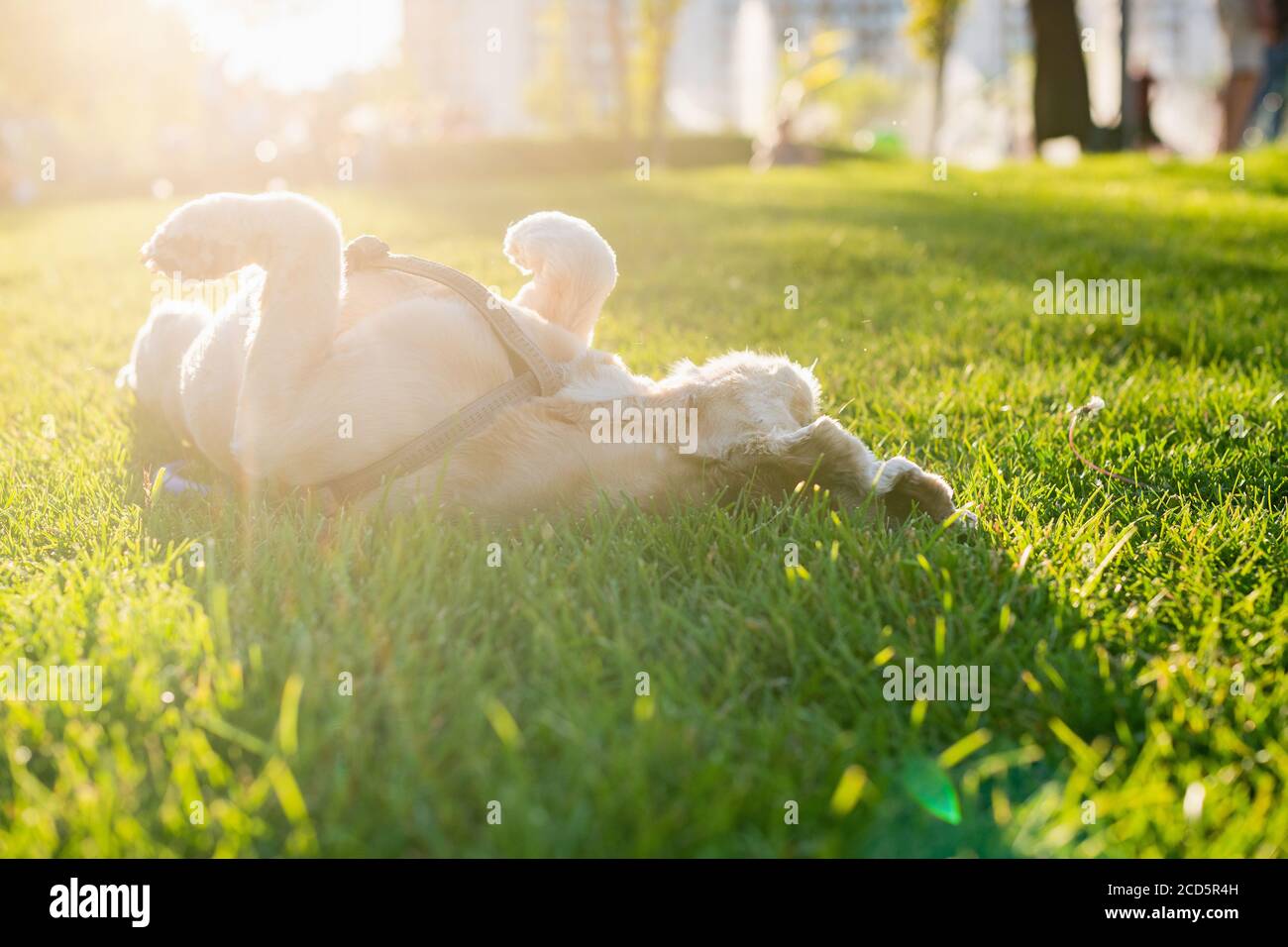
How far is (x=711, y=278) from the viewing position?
6.64 m

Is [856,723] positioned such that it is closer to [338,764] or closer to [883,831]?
[883,831]

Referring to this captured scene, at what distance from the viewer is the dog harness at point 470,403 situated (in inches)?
95.9

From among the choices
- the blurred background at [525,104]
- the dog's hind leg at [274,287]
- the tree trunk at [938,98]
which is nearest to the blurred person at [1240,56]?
the blurred background at [525,104]

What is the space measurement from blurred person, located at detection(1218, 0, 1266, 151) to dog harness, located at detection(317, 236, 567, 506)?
13.0 m

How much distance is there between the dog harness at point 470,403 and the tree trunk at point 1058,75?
51.2ft

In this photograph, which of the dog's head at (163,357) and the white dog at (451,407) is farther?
the dog's head at (163,357)

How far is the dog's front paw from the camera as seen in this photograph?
2.51 m

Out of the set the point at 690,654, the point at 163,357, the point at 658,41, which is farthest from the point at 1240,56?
the point at 690,654

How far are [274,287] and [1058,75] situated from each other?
16.3 meters

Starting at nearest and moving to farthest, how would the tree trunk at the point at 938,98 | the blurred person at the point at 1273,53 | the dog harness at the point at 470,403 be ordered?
the dog harness at the point at 470,403
the blurred person at the point at 1273,53
the tree trunk at the point at 938,98

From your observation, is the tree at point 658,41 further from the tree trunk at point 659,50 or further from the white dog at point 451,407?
the white dog at point 451,407

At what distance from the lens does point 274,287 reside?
251 cm

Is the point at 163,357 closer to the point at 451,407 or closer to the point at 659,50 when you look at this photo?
the point at 451,407
